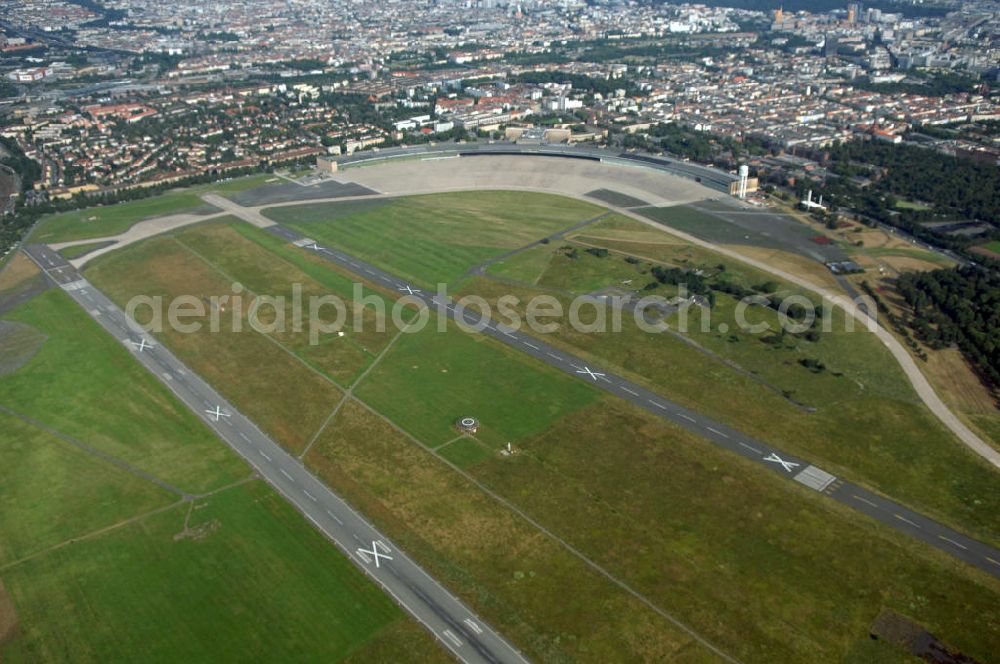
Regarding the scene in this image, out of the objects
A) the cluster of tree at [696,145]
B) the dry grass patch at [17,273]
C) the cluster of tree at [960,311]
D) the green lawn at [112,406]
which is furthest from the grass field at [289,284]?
the cluster of tree at [696,145]

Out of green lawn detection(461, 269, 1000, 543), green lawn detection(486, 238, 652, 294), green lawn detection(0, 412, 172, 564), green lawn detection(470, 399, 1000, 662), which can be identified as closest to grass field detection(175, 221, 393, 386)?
green lawn detection(486, 238, 652, 294)

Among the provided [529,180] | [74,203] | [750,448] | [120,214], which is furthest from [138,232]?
[750,448]

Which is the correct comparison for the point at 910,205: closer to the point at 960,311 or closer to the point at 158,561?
the point at 960,311

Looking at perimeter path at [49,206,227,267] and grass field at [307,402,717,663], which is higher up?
perimeter path at [49,206,227,267]

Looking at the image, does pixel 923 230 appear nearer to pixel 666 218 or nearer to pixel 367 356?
pixel 666 218

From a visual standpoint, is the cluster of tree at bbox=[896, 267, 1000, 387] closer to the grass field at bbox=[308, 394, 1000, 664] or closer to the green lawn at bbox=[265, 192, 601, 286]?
the grass field at bbox=[308, 394, 1000, 664]

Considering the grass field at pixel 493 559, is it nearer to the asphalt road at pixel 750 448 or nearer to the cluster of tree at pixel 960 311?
the asphalt road at pixel 750 448
